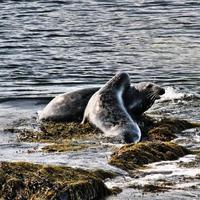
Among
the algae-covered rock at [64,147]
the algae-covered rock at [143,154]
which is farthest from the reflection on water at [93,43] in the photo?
the algae-covered rock at [143,154]

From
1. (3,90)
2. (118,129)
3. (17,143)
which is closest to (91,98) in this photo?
(118,129)

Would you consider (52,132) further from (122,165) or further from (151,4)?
(151,4)

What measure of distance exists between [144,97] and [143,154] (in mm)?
4419

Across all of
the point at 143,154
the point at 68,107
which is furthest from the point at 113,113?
the point at 143,154

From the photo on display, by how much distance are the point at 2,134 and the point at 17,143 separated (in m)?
1.06

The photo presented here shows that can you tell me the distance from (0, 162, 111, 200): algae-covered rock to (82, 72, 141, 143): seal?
11.3 feet

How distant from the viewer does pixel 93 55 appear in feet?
89.6

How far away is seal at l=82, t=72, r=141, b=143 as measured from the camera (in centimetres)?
1282

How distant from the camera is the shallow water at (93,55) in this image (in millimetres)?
12195

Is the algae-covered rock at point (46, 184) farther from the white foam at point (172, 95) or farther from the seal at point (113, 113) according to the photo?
the white foam at point (172, 95)

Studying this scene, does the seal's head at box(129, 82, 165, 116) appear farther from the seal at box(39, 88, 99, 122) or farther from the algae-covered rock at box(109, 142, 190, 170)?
the algae-covered rock at box(109, 142, 190, 170)

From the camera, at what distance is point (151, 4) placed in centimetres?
4403

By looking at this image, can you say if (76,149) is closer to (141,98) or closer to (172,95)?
(141,98)

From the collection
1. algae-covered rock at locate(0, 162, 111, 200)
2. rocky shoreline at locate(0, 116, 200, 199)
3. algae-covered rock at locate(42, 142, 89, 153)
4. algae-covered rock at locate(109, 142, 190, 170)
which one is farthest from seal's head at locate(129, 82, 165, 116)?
algae-covered rock at locate(0, 162, 111, 200)
